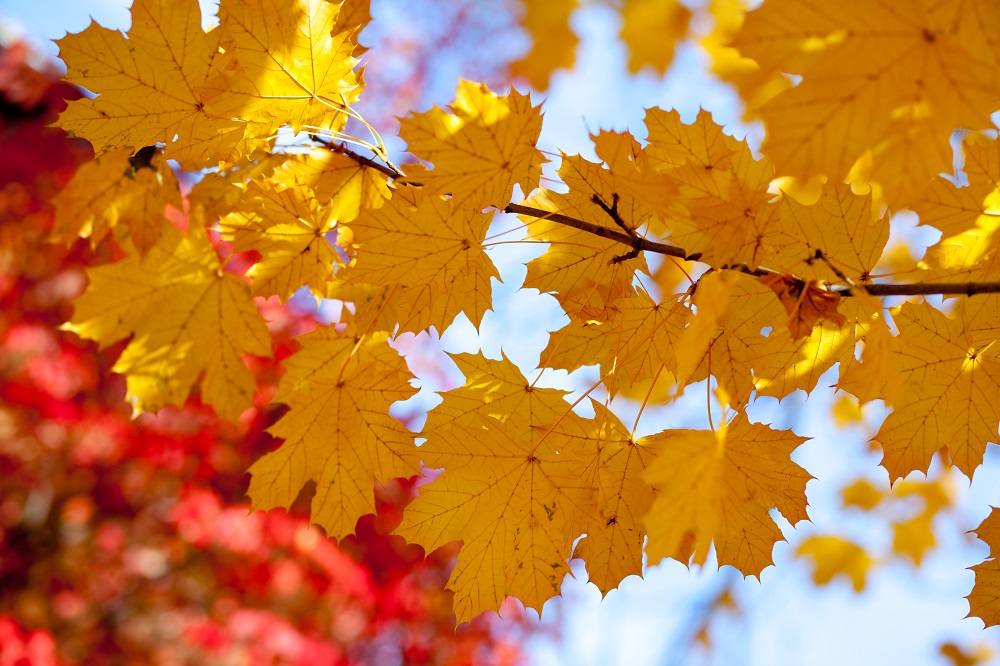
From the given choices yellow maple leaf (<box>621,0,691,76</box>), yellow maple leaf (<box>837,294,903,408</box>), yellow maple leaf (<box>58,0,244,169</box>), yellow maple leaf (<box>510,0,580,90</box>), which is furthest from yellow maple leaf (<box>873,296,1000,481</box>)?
yellow maple leaf (<box>510,0,580,90</box>)

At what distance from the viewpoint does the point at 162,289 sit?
5.80ft

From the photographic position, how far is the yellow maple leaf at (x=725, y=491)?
93 centimetres

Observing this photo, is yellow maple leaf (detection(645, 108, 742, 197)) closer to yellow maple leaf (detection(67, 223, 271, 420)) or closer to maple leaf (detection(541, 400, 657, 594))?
maple leaf (detection(541, 400, 657, 594))

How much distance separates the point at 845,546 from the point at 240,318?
4.83m

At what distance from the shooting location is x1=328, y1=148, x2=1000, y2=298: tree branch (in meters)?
0.97

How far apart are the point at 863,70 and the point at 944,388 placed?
786 millimetres

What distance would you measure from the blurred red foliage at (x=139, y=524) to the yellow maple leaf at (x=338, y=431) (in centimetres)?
233

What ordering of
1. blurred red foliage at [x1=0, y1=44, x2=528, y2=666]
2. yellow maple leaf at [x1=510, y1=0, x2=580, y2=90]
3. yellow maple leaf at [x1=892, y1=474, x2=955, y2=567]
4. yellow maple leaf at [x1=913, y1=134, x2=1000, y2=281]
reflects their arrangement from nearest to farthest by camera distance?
yellow maple leaf at [x1=913, y1=134, x2=1000, y2=281]
blurred red foliage at [x1=0, y1=44, x2=528, y2=666]
yellow maple leaf at [x1=892, y1=474, x2=955, y2=567]
yellow maple leaf at [x1=510, y1=0, x2=580, y2=90]

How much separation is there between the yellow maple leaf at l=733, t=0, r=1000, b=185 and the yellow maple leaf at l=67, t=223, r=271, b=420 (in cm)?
130

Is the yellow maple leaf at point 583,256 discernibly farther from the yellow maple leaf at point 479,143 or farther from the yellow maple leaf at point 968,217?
the yellow maple leaf at point 968,217

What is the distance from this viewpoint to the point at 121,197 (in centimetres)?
172

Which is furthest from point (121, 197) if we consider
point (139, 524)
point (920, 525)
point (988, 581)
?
point (920, 525)

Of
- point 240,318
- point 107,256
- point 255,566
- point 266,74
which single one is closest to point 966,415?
point 266,74

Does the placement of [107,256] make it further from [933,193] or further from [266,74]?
[933,193]
